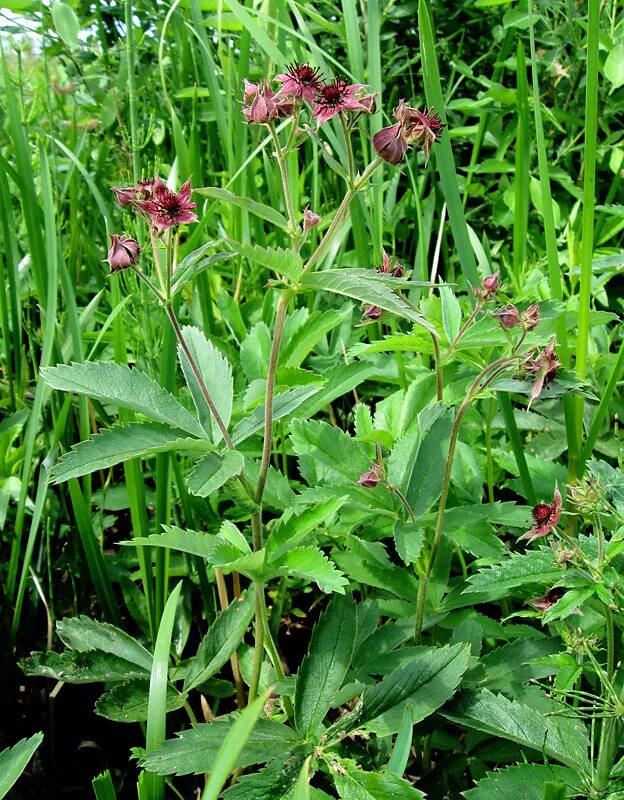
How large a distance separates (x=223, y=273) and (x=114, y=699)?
965 mm

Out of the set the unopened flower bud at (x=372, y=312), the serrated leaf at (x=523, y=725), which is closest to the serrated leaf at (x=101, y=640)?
the serrated leaf at (x=523, y=725)

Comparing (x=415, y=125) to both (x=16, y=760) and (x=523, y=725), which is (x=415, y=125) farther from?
(x=16, y=760)

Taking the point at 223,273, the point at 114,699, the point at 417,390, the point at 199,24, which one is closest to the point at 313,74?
the point at 417,390

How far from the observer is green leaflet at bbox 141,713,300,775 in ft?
2.60

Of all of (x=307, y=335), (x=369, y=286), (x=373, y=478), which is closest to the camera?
(x=369, y=286)

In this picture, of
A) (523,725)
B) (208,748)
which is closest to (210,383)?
(208,748)

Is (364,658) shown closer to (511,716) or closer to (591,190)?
(511,716)

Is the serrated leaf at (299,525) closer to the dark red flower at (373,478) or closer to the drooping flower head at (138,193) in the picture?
the dark red flower at (373,478)

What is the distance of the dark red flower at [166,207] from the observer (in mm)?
813

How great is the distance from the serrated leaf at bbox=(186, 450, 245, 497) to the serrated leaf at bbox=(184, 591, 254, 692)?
0.27m

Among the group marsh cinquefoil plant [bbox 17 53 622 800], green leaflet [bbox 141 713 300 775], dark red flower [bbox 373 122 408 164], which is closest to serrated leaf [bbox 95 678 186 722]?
marsh cinquefoil plant [bbox 17 53 622 800]

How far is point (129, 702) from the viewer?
964mm

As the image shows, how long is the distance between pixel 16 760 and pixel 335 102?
2.44 feet

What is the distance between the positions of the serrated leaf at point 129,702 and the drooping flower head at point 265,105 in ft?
2.25
